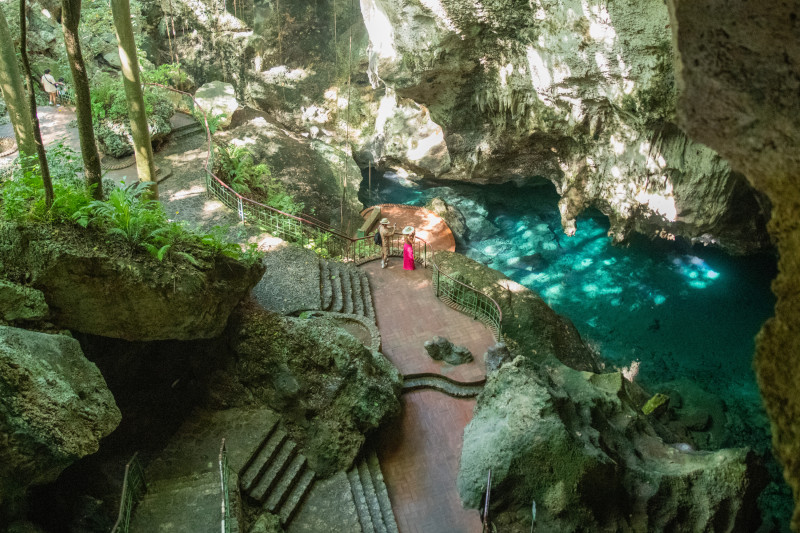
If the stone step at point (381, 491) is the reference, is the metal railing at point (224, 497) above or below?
above

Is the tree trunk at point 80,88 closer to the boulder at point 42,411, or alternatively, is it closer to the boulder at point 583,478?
the boulder at point 42,411

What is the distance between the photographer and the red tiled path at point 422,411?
10405mm

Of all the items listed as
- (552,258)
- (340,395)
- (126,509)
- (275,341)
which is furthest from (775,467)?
(126,509)

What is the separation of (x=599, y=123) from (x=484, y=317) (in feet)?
25.6

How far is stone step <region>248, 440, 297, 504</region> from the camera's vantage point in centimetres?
1000

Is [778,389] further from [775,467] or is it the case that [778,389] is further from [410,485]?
[775,467]

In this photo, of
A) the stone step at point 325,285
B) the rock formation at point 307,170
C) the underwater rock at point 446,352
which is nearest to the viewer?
the underwater rock at point 446,352

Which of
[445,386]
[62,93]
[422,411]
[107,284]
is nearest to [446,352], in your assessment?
[445,386]

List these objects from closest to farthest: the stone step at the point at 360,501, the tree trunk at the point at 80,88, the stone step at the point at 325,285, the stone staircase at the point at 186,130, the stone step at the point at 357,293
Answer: the tree trunk at the point at 80,88, the stone step at the point at 360,501, the stone step at the point at 325,285, the stone step at the point at 357,293, the stone staircase at the point at 186,130

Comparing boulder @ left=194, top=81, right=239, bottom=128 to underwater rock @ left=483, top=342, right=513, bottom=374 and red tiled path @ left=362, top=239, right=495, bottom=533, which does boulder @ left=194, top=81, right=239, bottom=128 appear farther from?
underwater rock @ left=483, top=342, right=513, bottom=374

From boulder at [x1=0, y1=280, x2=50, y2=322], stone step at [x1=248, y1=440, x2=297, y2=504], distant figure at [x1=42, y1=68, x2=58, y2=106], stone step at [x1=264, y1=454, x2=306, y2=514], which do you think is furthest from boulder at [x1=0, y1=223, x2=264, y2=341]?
distant figure at [x1=42, y1=68, x2=58, y2=106]

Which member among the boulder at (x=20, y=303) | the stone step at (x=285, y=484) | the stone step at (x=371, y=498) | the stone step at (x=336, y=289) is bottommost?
the stone step at (x=371, y=498)

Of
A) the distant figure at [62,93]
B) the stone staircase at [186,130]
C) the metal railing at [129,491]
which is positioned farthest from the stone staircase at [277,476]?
the distant figure at [62,93]

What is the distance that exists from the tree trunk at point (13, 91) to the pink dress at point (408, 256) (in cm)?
936
